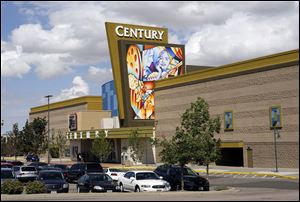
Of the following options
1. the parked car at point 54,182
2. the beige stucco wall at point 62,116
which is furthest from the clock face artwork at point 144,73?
the parked car at point 54,182

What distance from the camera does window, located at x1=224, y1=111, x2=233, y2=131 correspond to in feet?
194

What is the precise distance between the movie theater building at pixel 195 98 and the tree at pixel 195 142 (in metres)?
18.1

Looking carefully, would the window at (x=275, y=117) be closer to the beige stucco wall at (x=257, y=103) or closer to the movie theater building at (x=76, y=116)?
the beige stucco wall at (x=257, y=103)

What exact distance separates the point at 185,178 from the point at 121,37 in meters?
54.7

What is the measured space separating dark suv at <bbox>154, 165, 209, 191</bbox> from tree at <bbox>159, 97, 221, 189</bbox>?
694mm

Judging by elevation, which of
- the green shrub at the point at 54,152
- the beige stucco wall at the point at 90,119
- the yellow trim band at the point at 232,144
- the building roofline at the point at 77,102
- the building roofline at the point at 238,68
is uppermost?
the building roofline at the point at 77,102

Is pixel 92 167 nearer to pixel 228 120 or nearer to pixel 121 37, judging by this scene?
pixel 228 120

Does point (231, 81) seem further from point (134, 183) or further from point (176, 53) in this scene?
point (134, 183)

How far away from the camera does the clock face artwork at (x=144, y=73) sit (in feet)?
266

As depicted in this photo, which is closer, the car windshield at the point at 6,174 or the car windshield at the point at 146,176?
the car windshield at the point at 146,176

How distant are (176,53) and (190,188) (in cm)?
5718

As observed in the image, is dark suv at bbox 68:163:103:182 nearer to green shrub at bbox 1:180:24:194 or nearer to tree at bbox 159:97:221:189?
tree at bbox 159:97:221:189

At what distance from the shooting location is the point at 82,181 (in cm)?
2886

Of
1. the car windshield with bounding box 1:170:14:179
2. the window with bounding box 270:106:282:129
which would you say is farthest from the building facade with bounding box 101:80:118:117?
the car windshield with bounding box 1:170:14:179
